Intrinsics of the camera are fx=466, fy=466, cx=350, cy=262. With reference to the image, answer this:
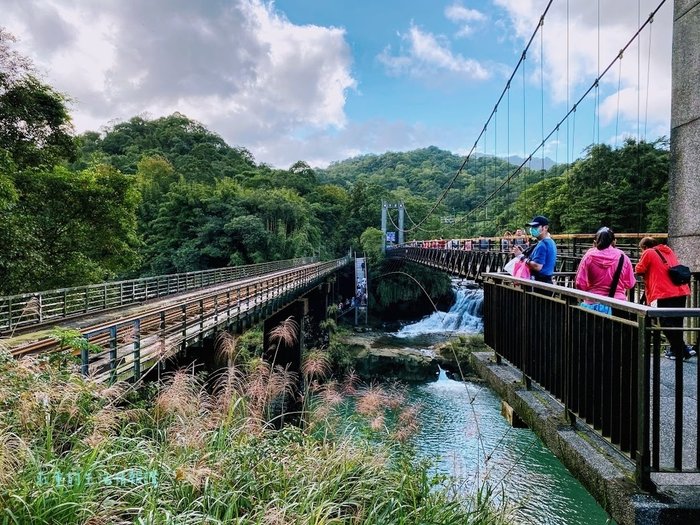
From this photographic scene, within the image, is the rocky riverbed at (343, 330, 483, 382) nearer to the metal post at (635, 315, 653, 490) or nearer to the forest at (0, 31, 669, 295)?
the forest at (0, 31, 669, 295)

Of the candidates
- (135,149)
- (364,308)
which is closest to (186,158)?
(135,149)

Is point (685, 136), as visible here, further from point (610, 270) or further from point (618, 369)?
point (618, 369)

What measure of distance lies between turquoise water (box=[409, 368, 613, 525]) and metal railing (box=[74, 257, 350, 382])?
163 inches

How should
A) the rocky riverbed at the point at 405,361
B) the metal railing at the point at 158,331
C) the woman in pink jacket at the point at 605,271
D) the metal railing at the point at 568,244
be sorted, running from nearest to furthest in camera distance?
the woman in pink jacket at the point at 605,271 → the metal railing at the point at 158,331 → the metal railing at the point at 568,244 → the rocky riverbed at the point at 405,361

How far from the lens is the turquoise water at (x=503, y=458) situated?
31.7 feet

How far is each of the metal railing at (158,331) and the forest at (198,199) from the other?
4868 millimetres

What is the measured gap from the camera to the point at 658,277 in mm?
4492

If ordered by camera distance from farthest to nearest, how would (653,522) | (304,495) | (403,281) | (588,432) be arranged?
(403,281), (304,495), (588,432), (653,522)

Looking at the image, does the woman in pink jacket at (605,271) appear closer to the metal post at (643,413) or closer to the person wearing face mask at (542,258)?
the person wearing face mask at (542,258)

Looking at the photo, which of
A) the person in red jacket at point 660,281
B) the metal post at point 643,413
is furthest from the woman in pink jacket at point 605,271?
the metal post at point 643,413

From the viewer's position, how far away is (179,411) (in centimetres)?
425

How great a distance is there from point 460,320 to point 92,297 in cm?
2256

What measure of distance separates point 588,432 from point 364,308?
3576 centimetres

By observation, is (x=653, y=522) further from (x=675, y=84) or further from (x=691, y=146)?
(x=675, y=84)
